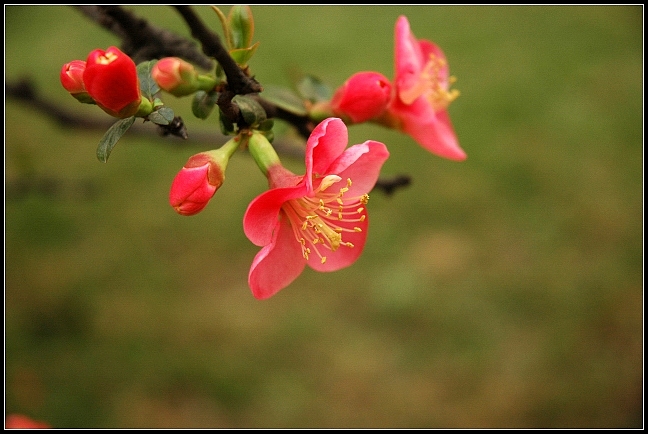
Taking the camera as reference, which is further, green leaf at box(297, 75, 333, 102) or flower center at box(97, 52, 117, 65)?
green leaf at box(297, 75, 333, 102)

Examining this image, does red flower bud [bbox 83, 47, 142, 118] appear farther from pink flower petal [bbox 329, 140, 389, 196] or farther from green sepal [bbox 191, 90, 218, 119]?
pink flower petal [bbox 329, 140, 389, 196]

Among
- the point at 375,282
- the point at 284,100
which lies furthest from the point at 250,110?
the point at 375,282

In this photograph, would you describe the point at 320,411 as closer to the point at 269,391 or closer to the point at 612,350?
the point at 269,391

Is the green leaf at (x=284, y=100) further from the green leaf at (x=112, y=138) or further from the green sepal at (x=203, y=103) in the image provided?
the green leaf at (x=112, y=138)

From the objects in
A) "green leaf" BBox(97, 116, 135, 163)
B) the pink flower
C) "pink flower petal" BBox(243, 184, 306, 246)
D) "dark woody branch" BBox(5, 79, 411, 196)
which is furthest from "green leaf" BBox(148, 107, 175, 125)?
"dark woody branch" BBox(5, 79, 411, 196)

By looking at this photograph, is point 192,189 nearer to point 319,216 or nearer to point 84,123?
point 319,216

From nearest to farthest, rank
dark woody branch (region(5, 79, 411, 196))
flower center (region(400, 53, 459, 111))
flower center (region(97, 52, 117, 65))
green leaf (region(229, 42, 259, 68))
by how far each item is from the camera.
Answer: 1. flower center (region(97, 52, 117, 65))
2. green leaf (region(229, 42, 259, 68))
3. flower center (region(400, 53, 459, 111))
4. dark woody branch (region(5, 79, 411, 196))

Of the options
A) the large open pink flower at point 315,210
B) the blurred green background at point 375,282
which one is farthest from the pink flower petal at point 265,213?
the blurred green background at point 375,282
